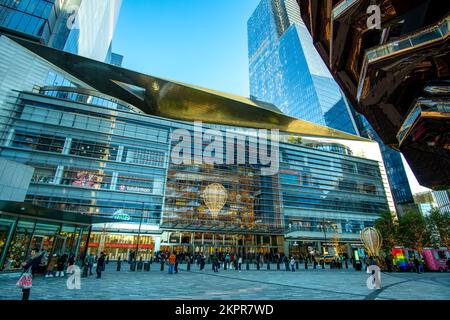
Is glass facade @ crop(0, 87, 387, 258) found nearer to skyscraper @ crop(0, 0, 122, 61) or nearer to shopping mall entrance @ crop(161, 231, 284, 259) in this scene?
shopping mall entrance @ crop(161, 231, 284, 259)

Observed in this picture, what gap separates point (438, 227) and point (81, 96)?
2677 inches

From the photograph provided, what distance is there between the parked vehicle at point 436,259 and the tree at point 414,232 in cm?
563

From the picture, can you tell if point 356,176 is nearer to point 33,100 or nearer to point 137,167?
point 137,167

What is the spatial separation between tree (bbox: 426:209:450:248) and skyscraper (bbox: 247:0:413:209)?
57.9m

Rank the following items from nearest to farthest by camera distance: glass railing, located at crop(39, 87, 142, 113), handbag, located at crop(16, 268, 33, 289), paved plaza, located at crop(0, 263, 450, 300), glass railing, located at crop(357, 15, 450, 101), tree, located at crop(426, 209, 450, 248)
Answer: glass railing, located at crop(357, 15, 450, 101), handbag, located at crop(16, 268, 33, 289), paved plaza, located at crop(0, 263, 450, 300), tree, located at crop(426, 209, 450, 248), glass railing, located at crop(39, 87, 142, 113)

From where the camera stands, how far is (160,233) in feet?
142

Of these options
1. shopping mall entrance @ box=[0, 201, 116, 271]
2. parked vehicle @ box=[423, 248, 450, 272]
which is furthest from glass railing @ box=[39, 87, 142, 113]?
parked vehicle @ box=[423, 248, 450, 272]

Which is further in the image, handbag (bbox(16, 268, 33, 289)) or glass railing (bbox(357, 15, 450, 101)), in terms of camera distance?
handbag (bbox(16, 268, 33, 289))

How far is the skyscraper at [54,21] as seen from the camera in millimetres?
44844

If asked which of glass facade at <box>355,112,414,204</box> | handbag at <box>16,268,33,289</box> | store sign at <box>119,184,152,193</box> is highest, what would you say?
glass facade at <box>355,112,414,204</box>

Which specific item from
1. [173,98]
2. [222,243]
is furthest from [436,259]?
[173,98]

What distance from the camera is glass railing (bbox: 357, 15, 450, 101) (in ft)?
5.14

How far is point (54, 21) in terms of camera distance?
50.6 metres

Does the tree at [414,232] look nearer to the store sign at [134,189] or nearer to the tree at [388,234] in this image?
the tree at [388,234]
